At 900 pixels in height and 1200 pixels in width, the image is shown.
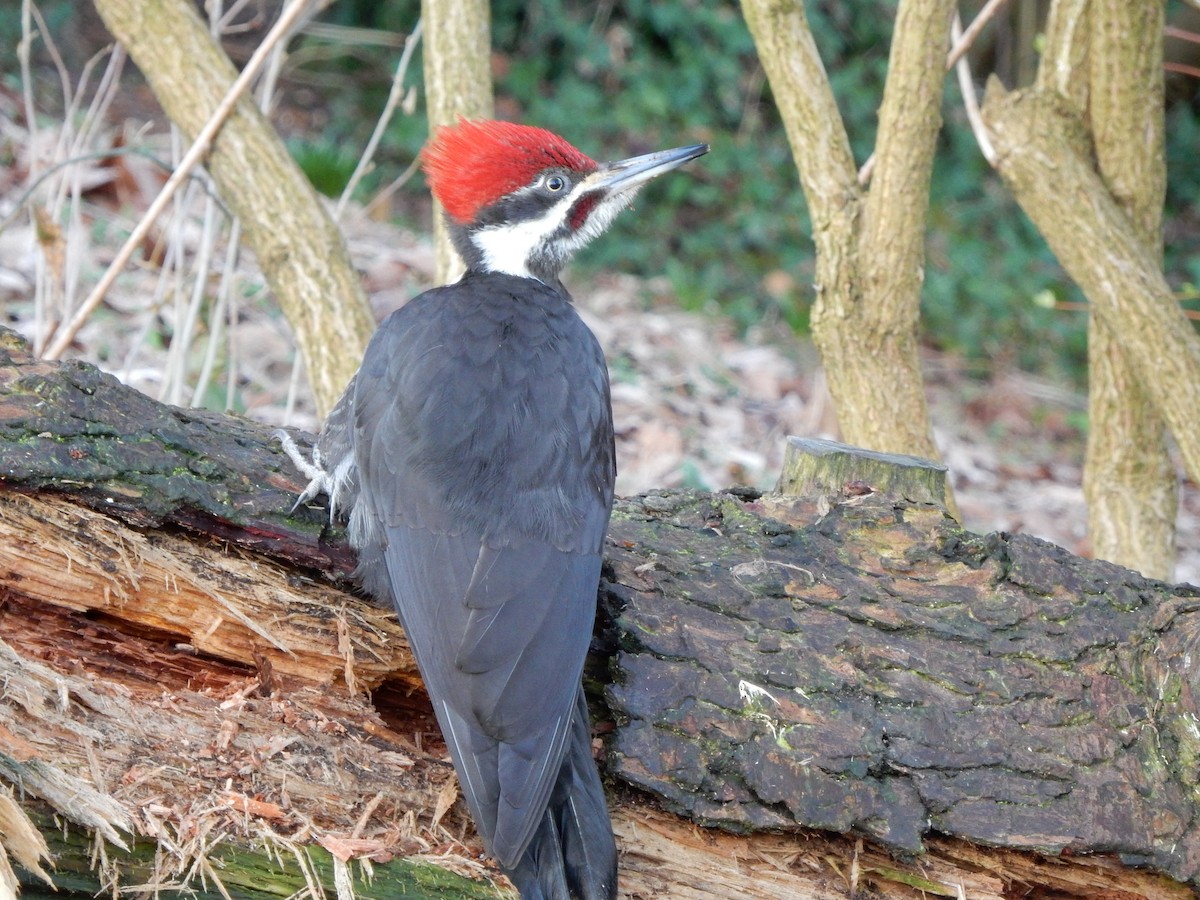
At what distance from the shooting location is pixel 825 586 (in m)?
2.65

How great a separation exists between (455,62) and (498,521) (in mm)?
2029

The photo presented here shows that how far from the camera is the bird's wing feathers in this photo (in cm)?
231

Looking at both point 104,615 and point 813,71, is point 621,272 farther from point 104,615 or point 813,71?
point 104,615

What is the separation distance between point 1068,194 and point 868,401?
0.79 metres

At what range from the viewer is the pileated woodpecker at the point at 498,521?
7.57 feet

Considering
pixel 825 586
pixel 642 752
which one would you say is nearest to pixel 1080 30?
pixel 825 586

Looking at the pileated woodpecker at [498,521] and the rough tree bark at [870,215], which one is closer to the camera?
the pileated woodpecker at [498,521]

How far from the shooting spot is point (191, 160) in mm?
3723

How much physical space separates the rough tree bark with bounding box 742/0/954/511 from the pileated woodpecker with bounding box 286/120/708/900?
858 millimetres

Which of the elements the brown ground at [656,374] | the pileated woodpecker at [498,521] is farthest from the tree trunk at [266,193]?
the pileated woodpecker at [498,521]

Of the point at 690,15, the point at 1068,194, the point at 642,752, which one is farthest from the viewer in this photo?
the point at 690,15

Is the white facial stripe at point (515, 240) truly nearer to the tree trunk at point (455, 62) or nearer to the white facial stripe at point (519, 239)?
the white facial stripe at point (519, 239)

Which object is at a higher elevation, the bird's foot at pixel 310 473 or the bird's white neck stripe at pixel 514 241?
the bird's white neck stripe at pixel 514 241

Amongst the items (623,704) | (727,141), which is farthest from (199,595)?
(727,141)
